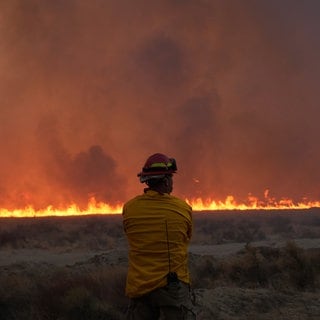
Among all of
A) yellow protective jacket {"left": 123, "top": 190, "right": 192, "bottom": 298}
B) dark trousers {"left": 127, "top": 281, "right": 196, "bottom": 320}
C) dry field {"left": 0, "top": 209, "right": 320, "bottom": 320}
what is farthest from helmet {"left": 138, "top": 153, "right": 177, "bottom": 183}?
dry field {"left": 0, "top": 209, "right": 320, "bottom": 320}

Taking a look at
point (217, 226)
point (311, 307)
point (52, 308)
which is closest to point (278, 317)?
point (311, 307)

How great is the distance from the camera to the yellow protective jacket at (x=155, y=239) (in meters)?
4.66

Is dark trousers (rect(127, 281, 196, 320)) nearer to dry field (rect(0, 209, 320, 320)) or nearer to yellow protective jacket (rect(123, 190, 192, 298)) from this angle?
yellow protective jacket (rect(123, 190, 192, 298))

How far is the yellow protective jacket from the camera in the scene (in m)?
4.66

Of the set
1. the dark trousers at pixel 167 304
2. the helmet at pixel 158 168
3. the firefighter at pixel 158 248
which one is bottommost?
the dark trousers at pixel 167 304

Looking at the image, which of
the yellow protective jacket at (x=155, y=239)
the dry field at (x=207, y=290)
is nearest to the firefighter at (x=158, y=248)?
the yellow protective jacket at (x=155, y=239)

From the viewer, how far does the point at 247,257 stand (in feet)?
54.8

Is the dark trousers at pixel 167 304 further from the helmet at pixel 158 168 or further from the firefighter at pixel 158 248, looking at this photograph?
the helmet at pixel 158 168

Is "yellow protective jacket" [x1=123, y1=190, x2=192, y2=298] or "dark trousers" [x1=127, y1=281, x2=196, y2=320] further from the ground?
"yellow protective jacket" [x1=123, y1=190, x2=192, y2=298]

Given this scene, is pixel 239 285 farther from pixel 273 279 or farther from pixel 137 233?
pixel 137 233

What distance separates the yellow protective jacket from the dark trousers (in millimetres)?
62

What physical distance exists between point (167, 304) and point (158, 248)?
420 millimetres

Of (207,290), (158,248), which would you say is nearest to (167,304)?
(158,248)

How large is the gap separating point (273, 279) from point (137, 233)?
11.4 m
